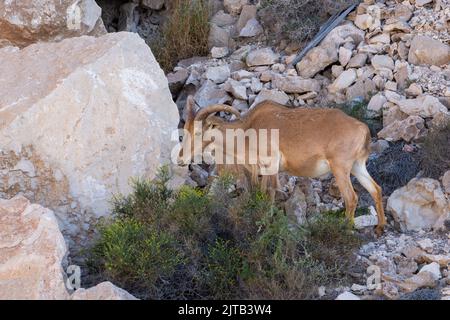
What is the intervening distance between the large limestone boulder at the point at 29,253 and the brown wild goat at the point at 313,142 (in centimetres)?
243

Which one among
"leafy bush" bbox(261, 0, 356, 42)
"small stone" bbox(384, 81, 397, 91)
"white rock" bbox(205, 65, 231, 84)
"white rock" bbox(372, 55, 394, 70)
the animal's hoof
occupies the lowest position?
the animal's hoof

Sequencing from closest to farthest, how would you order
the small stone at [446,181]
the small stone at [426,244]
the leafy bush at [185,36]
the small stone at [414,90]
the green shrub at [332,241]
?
1. the green shrub at [332,241]
2. the small stone at [426,244]
3. the small stone at [446,181]
4. the small stone at [414,90]
5. the leafy bush at [185,36]

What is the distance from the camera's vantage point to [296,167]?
408 inches

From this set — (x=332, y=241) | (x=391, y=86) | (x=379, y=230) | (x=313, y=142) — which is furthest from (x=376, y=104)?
(x=332, y=241)

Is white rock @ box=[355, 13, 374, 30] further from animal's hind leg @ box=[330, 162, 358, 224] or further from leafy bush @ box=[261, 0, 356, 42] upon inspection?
animal's hind leg @ box=[330, 162, 358, 224]

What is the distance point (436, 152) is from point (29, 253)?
4.97m

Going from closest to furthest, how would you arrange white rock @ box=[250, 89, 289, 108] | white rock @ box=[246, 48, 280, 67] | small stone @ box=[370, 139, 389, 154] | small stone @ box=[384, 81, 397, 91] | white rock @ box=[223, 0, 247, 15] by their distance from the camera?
small stone @ box=[370, 139, 389, 154] < small stone @ box=[384, 81, 397, 91] < white rock @ box=[250, 89, 289, 108] < white rock @ box=[246, 48, 280, 67] < white rock @ box=[223, 0, 247, 15]

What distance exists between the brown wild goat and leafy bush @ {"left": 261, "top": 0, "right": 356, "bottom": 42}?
250 cm

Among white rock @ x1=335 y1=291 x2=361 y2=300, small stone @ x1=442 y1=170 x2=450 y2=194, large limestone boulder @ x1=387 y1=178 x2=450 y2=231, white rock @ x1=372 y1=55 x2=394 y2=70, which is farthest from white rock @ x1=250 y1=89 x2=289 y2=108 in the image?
white rock @ x1=335 y1=291 x2=361 y2=300

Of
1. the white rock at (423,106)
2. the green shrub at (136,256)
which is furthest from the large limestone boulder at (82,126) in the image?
the white rock at (423,106)

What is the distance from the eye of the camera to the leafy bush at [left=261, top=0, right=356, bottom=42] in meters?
12.9

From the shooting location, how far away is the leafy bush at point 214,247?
8508mm

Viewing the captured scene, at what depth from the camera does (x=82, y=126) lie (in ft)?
32.0

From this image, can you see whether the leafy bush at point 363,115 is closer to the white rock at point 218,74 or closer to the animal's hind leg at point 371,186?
the animal's hind leg at point 371,186
